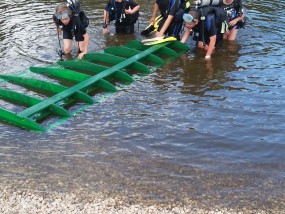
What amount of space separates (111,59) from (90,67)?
0.72 metres

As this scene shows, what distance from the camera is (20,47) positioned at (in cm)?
1038

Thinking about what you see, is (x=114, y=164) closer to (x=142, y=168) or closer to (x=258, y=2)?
(x=142, y=168)

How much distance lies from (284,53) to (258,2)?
6.15 meters

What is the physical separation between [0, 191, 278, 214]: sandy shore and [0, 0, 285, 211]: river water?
13cm

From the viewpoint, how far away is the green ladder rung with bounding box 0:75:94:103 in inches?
285

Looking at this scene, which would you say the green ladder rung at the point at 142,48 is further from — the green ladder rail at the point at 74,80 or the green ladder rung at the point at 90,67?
the green ladder rung at the point at 90,67

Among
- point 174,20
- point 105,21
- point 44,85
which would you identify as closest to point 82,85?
point 44,85

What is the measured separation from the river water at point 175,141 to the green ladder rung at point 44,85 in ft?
1.21

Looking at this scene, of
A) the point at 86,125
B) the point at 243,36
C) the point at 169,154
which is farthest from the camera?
the point at 243,36

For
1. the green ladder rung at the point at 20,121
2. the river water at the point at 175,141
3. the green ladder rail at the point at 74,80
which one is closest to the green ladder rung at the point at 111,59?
the green ladder rail at the point at 74,80

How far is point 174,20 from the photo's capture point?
10398mm

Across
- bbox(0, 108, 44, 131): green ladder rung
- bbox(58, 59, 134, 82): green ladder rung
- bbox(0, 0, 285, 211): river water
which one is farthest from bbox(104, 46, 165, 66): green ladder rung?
bbox(0, 108, 44, 131): green ladder rung

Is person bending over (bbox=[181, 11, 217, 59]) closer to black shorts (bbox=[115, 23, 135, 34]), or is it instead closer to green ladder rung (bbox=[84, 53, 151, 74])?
green ladder rung (bbox=[84, 53, 151, 74])

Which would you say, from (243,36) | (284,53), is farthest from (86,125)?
(243,36)
